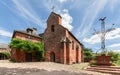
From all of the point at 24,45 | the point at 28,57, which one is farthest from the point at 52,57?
the point at 24,45

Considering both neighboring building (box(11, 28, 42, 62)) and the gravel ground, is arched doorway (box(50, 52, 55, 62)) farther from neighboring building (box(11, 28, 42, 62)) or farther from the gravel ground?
the gravel ground

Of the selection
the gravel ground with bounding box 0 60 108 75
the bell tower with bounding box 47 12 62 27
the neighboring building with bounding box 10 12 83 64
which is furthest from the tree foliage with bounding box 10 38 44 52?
the gravel ground with bounding box 0 60 108 75

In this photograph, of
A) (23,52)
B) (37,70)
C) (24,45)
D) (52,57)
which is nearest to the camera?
(37,70)

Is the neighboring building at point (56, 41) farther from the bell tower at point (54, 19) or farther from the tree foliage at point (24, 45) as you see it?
the tree foliage at point (24, 45)

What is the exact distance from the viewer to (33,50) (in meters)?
29.4

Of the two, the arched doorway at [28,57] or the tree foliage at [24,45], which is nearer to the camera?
the tree foliage at [24,45]

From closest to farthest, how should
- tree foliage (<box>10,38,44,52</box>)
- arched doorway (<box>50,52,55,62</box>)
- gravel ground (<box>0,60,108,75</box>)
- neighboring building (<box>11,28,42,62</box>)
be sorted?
gravel ground (<box>0,60,108,75</box>) < tree foliage (<box>10,38,44,52</box>) < neighboring building (<box>11,28,42,62</box>) < arched doorway (<box>50,52,55,62</box>)

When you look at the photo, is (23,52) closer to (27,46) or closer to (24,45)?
(27,46)

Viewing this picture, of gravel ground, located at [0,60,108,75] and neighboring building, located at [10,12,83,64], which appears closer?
gravel ground, located at [0,60,108,75]

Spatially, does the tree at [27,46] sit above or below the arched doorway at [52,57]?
above

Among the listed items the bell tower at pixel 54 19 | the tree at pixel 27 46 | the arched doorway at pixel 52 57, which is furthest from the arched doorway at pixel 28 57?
the bell tower at pixel 54 19

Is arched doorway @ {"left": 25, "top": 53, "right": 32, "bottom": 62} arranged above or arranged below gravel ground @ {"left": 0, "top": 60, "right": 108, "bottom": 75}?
above

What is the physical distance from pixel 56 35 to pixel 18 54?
8.87m

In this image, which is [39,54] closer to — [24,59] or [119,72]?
[24,59]
